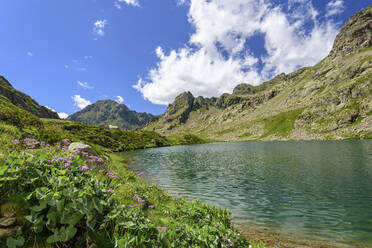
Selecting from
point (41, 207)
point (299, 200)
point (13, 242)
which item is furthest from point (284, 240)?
point (13, 242)

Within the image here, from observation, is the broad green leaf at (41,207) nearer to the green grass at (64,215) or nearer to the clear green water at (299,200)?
the green grass at (64,215)

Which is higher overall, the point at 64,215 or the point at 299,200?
the point at 64,215

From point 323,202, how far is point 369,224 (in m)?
4.06

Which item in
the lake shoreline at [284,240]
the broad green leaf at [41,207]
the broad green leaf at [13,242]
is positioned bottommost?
the lake shoreline at [284,240]

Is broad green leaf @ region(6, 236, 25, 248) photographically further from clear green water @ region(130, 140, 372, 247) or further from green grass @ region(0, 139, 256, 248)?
clear green water @ region(130, 140, 372, 247)

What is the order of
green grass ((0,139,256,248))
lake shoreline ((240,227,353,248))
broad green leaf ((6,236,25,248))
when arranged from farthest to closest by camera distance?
lake shoreline ((240,227,353,248)), green grass ((0,139,256,248)), broad green leaf ((6,236,25,248))

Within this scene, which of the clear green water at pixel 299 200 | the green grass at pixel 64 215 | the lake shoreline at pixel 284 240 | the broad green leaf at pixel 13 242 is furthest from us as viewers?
the clear green water at pixel 299 200

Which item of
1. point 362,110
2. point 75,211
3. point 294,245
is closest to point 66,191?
point 75,211

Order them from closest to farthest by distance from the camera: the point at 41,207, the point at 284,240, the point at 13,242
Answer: the point at 13,242
the point at 41,207
the point at 284,240

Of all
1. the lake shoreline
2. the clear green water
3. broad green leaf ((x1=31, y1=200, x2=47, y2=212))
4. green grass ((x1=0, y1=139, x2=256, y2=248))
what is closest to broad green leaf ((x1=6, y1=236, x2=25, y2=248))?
green grass ((x1=0, y1=139, x2=256, y2=248))

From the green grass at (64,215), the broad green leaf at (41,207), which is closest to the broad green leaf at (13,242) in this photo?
the green grass at (64,215)

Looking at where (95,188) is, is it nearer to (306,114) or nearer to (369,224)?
(369,224)

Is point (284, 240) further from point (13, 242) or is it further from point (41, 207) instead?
point (13, 242)

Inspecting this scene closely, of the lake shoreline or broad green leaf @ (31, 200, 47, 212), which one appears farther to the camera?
the lake shoreline
